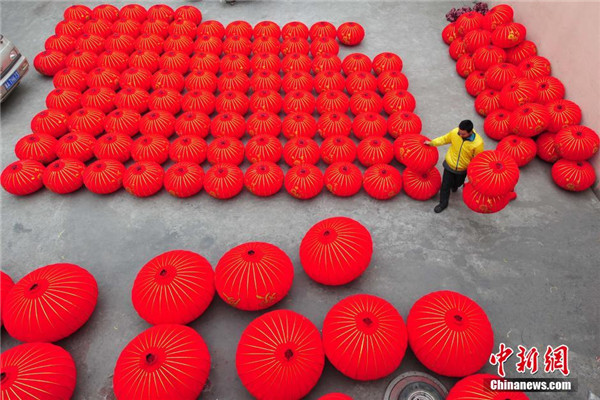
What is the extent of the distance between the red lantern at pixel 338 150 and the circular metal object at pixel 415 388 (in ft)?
11.0

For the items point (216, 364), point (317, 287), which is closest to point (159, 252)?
point (216, 364)

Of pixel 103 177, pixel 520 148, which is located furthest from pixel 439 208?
pixel 103 177

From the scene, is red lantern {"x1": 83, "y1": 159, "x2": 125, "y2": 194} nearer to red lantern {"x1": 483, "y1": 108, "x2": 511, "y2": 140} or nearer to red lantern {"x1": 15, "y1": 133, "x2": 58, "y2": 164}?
red lantern {"x1": 15, "y1": 133, "x2": 58, "y2": 164}

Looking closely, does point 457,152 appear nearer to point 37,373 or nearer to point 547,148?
point 547,148

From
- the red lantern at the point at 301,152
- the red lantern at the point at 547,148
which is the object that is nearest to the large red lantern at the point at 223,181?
the red lantern at the point at 301,152

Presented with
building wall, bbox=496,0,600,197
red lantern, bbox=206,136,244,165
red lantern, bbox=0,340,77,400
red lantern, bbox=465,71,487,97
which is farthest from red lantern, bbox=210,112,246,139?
building wall, bbox=496,0,600,197

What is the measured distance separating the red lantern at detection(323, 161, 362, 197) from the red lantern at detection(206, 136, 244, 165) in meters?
1.54

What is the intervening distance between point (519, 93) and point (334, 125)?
323cm

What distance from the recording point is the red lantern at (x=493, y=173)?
4770 mm

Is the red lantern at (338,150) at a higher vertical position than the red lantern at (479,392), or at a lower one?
higher

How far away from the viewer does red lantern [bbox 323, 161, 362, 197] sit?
5871 millimetres

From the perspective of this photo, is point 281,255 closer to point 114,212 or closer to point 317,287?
point 317,287

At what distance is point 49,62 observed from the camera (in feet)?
27.5

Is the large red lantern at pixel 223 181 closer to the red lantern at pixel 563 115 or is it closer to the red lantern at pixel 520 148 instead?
the red lantern at pixel 520 148
